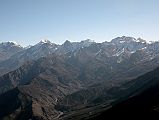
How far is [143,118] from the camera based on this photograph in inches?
7869

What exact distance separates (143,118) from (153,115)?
29.0 feet

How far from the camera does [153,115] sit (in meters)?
193
